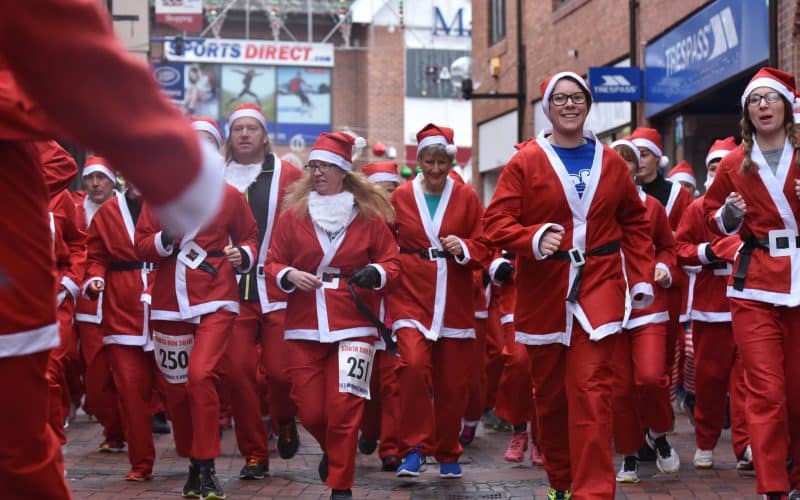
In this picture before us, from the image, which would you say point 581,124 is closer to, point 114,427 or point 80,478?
point 80,478

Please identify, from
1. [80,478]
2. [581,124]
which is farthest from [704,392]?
[80,478]

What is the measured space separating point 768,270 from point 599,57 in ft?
48.8

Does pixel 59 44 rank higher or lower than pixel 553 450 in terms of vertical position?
higher

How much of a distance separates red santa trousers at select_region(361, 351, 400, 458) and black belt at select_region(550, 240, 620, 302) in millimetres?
2946

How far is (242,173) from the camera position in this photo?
9672mm

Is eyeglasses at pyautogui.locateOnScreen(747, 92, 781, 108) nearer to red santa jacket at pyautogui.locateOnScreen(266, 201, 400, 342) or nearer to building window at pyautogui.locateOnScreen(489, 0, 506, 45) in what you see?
red santa jacket at pyautogui.locateOnScreen(266, 201, 400, 342)

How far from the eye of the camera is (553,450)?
23.0 feet

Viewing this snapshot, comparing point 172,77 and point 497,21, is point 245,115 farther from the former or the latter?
point 172,77

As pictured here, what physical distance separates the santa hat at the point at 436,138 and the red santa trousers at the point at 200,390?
211cm

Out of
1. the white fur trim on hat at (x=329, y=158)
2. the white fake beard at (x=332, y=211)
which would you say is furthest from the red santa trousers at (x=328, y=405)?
the white fur trim on hat at (x=329, y=158)

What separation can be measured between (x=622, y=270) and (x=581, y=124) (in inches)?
29.0

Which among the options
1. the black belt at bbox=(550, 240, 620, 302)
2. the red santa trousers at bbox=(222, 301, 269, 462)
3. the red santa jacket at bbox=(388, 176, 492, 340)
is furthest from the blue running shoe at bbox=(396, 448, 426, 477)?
the black belt at bbox=(550, 240, 620, 302)

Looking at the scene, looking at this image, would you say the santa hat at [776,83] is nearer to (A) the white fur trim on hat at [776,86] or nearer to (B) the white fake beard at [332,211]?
(A) the white fur trim on hat at [776,86]

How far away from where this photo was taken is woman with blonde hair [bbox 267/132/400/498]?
25.5 feet
